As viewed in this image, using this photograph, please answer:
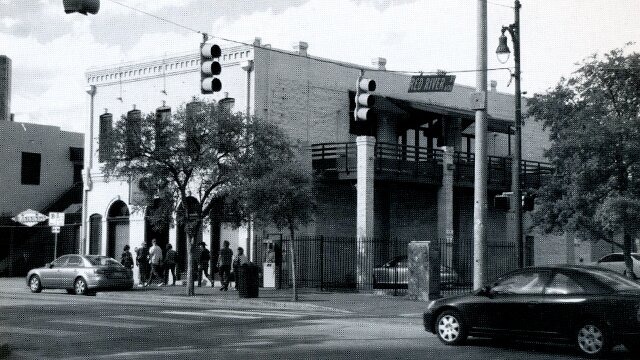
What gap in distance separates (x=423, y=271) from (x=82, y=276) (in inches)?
456

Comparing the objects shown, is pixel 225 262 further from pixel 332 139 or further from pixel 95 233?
pixel 95 233

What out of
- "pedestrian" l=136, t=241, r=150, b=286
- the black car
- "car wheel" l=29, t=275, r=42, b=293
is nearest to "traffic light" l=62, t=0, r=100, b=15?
the black car

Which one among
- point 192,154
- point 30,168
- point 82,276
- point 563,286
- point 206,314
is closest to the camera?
point 563,286

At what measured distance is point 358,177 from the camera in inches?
1251

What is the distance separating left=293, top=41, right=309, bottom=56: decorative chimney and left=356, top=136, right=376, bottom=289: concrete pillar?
4974mm

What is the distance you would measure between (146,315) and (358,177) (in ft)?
45.4

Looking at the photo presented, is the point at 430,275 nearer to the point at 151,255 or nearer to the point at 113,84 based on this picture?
the point at 151,255

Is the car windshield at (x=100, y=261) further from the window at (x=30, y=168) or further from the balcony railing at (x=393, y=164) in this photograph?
the window at (x=30, y=168)

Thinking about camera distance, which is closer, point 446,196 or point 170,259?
point 170,259

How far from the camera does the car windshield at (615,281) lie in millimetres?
12617

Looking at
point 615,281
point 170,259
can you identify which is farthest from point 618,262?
point 615,281

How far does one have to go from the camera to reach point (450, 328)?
13.9 metres

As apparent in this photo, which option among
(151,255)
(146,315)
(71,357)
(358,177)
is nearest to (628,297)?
(71,357)

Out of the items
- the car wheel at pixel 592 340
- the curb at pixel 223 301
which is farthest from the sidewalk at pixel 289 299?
the car wheel at pixel 592 340
